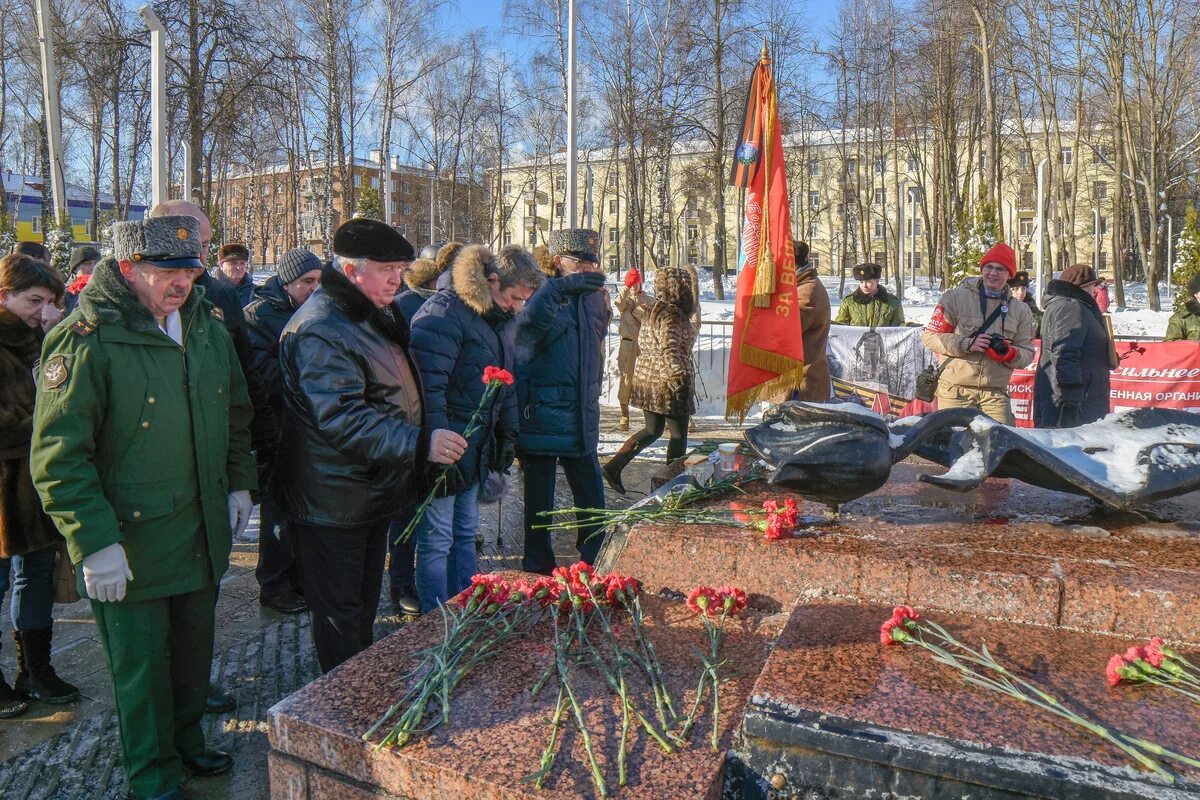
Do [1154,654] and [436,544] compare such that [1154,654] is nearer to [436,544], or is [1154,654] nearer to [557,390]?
[436,544]

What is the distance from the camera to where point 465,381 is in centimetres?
393

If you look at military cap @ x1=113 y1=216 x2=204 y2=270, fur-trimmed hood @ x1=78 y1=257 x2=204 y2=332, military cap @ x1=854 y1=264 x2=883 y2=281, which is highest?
military cap @ x1=854 y1=264 x2=883 y2=281

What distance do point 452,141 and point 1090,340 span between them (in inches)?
1392

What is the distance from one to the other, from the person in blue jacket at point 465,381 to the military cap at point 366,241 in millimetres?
638

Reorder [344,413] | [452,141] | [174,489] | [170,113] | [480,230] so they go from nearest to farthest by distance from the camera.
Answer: [174,489] < [344,413] < [170,113] < [452,141] < [480,230]

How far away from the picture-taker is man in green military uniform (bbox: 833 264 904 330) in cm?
908

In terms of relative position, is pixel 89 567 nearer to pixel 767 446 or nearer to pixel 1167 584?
pixel 767 446

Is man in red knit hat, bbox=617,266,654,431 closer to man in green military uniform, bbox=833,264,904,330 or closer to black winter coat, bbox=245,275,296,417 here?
man in green military uniform, bbox=833,264,904,330

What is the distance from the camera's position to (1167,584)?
8.03 ft

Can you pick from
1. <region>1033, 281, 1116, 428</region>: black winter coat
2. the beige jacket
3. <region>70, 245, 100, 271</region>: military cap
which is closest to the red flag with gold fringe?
the beige jacket

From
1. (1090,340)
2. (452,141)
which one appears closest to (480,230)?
(452,141)

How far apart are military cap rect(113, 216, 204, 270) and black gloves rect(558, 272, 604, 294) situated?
7.00 feet

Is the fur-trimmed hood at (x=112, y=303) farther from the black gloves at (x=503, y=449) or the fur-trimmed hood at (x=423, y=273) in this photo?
the fur-trimmed hood at (x=423, y=273)

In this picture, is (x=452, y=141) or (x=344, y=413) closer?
(x=344, y=413)
